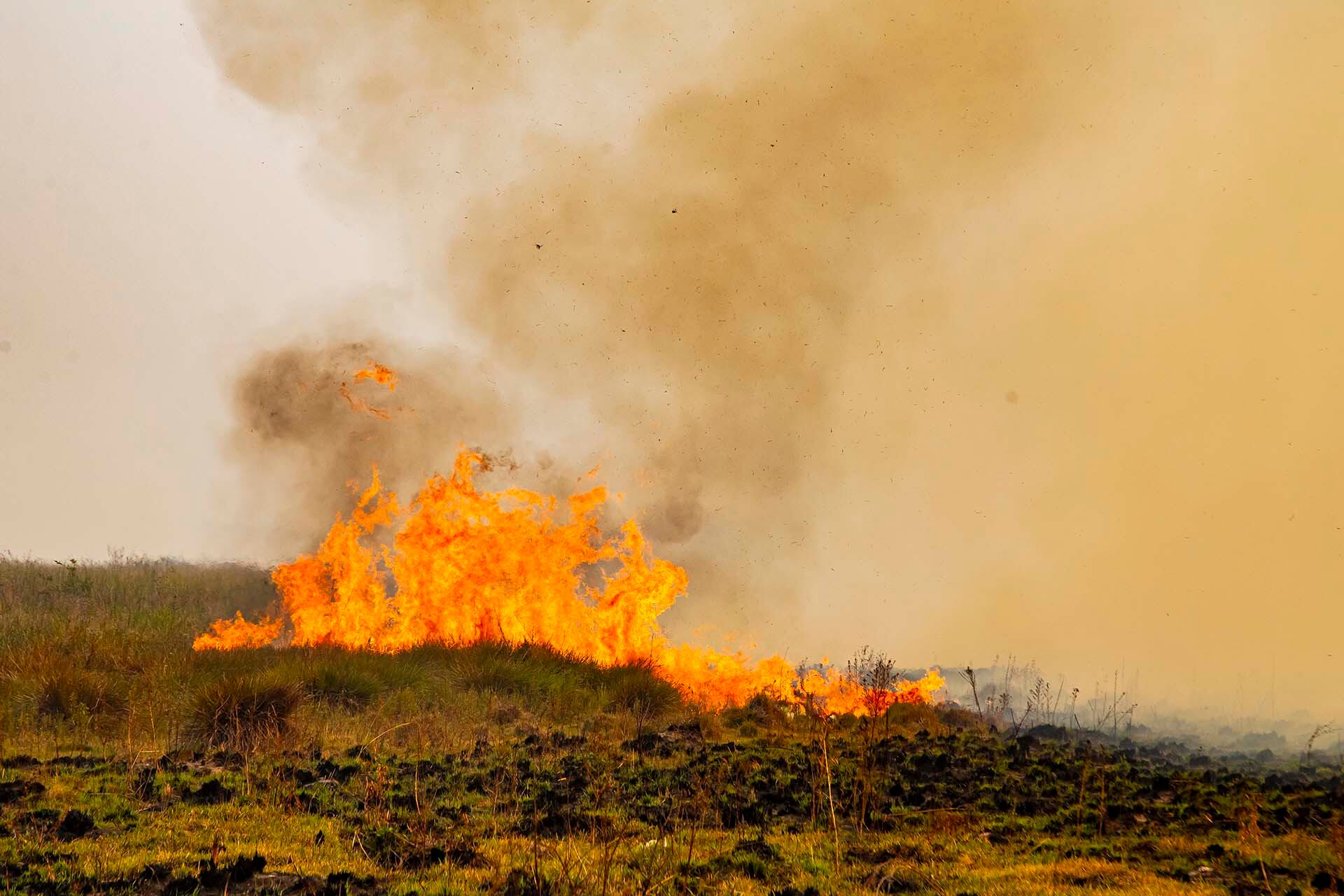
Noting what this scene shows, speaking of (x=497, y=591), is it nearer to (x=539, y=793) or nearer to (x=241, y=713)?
(x=241, y=713)

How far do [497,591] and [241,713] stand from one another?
8.69m

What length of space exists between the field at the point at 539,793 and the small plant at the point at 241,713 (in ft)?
0.14

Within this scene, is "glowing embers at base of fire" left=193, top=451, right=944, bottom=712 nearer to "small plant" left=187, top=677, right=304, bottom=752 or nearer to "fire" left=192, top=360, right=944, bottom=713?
"fire" left=192, top=360, right=944, bottom=713

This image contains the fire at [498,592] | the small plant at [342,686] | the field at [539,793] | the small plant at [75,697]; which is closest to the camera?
the field at [539,793]

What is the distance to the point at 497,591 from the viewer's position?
22234 mm

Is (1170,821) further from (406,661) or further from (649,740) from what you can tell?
(406,661)

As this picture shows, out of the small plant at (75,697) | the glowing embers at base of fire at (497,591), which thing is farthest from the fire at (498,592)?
the small plant at (75,697)

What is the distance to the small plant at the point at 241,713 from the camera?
13.4 metres

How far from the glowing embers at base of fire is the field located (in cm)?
183

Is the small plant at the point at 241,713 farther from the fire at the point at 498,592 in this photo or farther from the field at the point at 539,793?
the fire at the point at 498,592

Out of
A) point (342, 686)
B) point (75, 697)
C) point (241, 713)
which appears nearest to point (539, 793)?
point (241, 713)

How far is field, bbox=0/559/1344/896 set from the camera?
711cm

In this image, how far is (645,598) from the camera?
72.9ft

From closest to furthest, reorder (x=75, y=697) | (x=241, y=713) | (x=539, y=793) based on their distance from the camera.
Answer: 1. (x=539, y=793)
2. (x=241, y=713)
3. (x=75, y=697)
